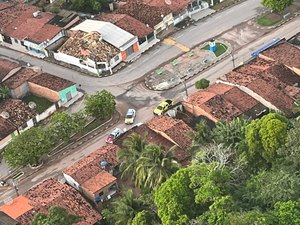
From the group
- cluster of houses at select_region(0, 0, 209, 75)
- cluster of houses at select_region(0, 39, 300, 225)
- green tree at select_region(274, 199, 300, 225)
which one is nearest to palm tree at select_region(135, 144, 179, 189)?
cluster of houses at select_region(0, 39, 300, 225)

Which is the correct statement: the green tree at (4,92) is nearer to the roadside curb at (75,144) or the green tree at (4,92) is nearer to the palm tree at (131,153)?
the roadside curb at (75,144)

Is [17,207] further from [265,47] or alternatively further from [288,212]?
[265,47]

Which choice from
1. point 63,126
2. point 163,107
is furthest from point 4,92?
point 163,107

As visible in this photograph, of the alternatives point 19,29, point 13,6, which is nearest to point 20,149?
point 19,29

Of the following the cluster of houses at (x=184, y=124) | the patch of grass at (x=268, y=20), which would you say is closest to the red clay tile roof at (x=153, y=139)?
the cluster of houses at (x=184, y=124)

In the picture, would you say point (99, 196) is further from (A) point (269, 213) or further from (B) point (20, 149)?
(A) point (269, 213)
